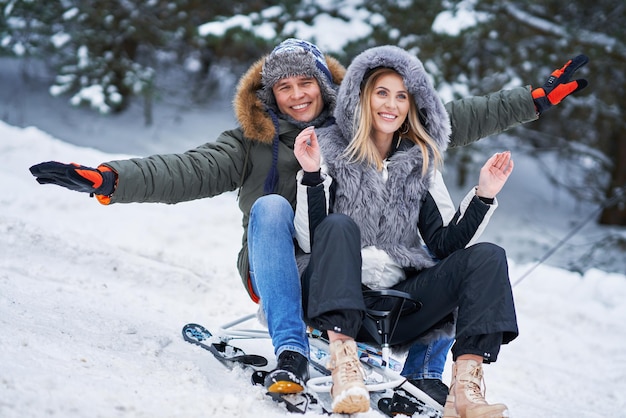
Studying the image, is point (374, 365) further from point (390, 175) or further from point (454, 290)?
point (390, 175)

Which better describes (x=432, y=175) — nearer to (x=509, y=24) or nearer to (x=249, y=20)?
(x=249, y=20)

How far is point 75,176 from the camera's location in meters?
2.16

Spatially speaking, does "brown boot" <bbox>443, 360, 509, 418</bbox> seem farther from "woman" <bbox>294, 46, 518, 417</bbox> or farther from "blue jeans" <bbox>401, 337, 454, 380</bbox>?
"blue jeans" <bbox>401, 337, 454, 380</bbox>

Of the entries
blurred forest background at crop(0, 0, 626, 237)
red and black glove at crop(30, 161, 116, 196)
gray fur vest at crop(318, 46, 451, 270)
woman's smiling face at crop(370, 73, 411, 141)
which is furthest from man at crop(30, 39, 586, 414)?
blurred forest background at crop(0, 0, 626, 237)

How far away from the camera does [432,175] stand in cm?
255

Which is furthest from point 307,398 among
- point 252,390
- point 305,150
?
point 305,150

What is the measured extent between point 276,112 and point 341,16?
393 cm

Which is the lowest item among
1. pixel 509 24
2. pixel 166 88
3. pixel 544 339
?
pixel 544 339

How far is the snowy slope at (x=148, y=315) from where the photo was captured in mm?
1917

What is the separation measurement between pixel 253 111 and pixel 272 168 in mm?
274

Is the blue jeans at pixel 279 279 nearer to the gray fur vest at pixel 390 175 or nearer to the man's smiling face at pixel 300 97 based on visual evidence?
the gray fur vest at pixel 390 175

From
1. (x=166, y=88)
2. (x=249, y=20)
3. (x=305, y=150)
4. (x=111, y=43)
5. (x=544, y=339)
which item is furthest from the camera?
(x=166, y=88)

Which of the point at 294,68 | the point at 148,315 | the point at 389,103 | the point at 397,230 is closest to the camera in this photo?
the point at 397,230

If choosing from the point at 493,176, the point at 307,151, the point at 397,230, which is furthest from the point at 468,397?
the point at 307,151
